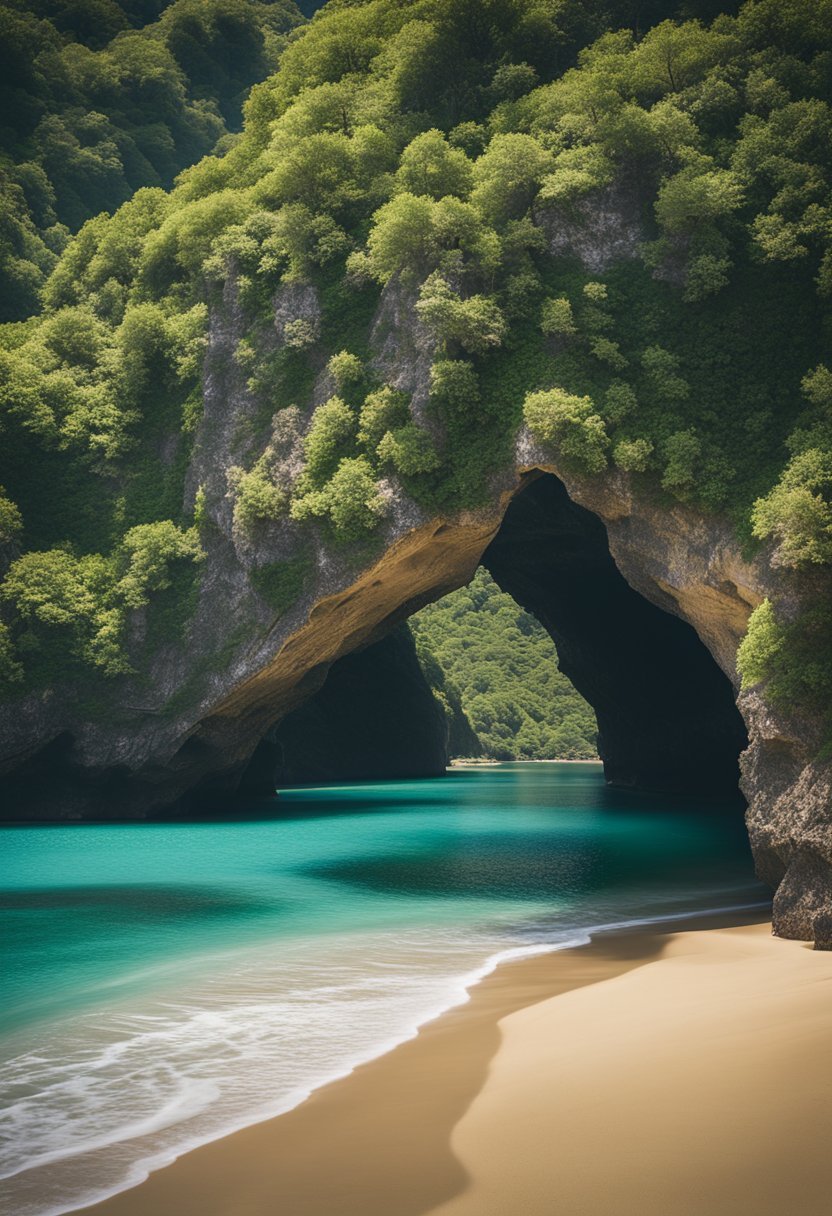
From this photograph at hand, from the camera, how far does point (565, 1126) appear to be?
588 cm

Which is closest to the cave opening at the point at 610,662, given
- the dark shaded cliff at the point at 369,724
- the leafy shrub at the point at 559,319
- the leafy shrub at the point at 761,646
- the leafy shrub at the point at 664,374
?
the dark shaded cliff at the point at 369,724

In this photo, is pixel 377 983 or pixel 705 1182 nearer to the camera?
pixel 705 1182

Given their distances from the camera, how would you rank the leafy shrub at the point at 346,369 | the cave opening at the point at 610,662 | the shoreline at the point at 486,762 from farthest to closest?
the shoreline at the point at 486,762 → the cave opening at the point at 610,662 → the leafy shrub at the point at 346,369

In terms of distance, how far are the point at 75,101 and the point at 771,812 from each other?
52206mm

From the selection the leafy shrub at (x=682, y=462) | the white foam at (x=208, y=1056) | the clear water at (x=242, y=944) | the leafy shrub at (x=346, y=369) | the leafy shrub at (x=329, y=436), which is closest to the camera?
the white foam at (x=208, y=1056)

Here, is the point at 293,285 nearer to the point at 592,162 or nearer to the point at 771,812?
the point at 592,162

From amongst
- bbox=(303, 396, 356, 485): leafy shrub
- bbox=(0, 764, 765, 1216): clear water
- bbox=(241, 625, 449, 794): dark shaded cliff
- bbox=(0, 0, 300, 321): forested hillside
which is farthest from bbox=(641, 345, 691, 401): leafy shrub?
bbox=(241, 625, 449, 794): dark shaded cliff

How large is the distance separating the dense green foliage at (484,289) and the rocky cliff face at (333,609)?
1.76ft

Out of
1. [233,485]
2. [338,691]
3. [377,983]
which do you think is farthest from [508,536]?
[377,983]

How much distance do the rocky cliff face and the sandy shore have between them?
4825 millimetres

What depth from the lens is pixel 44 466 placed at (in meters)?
28.7

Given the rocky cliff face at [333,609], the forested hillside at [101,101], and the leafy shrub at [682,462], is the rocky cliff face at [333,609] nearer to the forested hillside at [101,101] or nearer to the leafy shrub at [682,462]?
the leafy shrub at [682,462]

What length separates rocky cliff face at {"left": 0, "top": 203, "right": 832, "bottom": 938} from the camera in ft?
47.0

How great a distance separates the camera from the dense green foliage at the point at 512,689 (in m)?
89.1
